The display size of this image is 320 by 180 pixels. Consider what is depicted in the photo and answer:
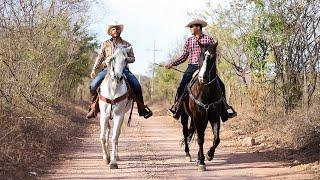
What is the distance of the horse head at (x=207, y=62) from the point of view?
9.86 m

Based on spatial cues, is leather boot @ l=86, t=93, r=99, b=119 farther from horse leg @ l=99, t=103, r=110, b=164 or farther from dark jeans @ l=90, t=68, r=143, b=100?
horse leg @ l=99, t=103, r=110, b=164

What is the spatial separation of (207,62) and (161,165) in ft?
7.89

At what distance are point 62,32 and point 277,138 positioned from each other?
1042 centimetres

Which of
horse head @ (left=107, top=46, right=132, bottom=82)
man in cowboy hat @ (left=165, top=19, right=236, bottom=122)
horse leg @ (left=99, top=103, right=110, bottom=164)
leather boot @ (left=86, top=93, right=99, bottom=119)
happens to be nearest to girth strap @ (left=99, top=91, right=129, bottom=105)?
horse leg @ (left=99, top=103, right=110, bottom=164)

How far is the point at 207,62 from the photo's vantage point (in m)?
9.87

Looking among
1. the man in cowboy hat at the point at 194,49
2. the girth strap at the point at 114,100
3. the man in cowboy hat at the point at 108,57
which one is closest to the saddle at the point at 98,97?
the man in cowboy hat at the point at 108,57

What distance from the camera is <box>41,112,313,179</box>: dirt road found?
31.4 feet

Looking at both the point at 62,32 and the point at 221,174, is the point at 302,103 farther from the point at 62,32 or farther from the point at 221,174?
the point at 62,32

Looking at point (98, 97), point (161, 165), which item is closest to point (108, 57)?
point (98, 97)

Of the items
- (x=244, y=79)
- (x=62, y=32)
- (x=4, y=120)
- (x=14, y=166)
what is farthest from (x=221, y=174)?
(x=62, y=32)

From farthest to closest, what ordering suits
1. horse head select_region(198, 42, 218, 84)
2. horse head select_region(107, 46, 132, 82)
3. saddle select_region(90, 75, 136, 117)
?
1. saddle select_region(90, 75, 136, 117)
2. horse head select_region(107, 46, 132, 82)
3. horse head select_region(198, 42, 218, 84)

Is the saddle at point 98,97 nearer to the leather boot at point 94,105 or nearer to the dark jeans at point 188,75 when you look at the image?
the leather boot at point 94,105

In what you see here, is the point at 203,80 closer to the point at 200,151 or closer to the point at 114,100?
the point at 200,151

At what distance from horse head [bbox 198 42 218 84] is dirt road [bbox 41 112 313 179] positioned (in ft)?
5.88
